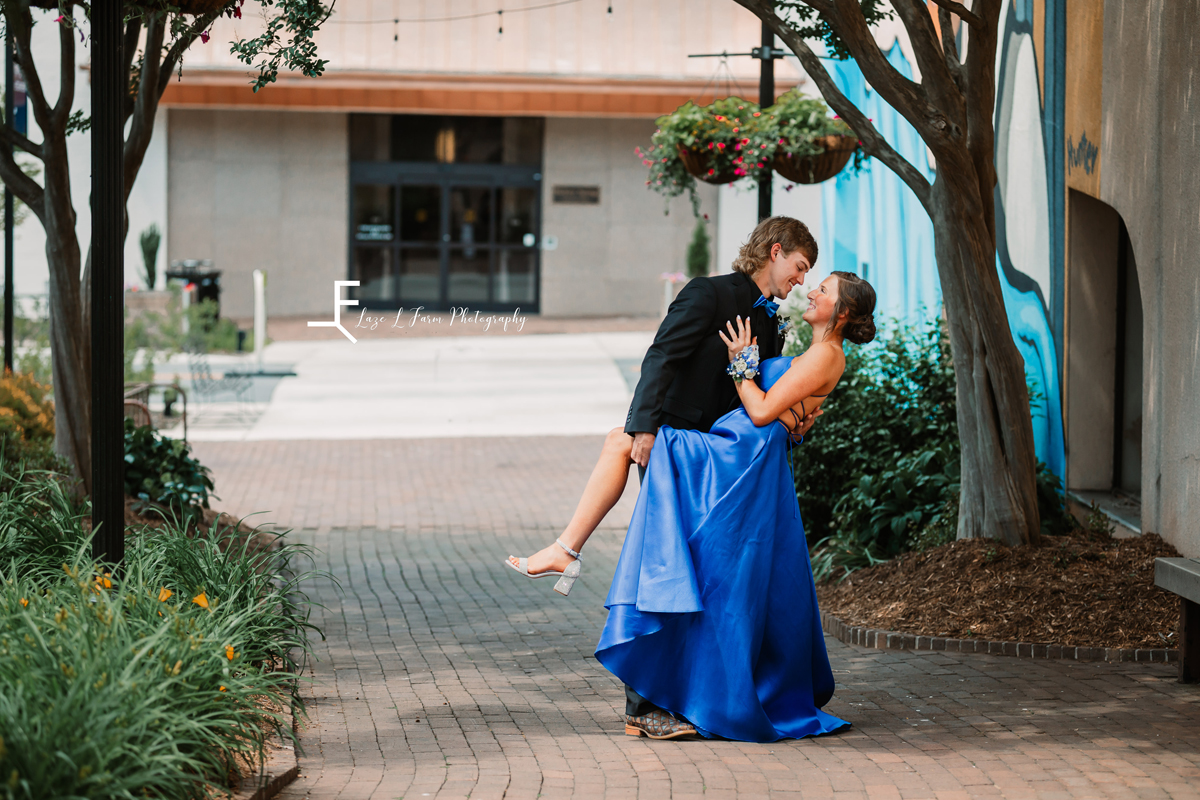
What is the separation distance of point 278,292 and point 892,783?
24.6 metres

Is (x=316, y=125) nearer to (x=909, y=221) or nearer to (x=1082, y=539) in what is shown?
(x=909, y=221)

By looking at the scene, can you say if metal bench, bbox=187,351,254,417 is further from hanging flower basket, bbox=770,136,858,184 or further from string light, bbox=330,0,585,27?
string light, bbox=330,0,585,27

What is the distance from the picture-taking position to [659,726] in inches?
192

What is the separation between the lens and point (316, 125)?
27188 millimetres

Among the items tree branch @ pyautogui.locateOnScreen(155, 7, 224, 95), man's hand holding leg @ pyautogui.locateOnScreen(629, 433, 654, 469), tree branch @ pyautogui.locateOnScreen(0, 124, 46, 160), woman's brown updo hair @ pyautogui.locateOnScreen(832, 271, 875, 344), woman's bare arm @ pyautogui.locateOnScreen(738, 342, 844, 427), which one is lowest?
man's hand holding leg @ pyautogui.locateOnScreen(629, 433, 654, 469)

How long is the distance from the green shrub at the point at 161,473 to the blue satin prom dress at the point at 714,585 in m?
4.71

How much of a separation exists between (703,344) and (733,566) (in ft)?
2.66

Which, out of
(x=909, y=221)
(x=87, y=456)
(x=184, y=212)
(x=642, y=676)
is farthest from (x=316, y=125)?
(x=642, y=676)

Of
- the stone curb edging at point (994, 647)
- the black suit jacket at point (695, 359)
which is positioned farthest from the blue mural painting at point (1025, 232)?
the black suit jacket at point (695, 359)

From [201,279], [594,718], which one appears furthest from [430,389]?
[594,718]

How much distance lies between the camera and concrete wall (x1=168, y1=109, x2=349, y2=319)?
2688 centimetres

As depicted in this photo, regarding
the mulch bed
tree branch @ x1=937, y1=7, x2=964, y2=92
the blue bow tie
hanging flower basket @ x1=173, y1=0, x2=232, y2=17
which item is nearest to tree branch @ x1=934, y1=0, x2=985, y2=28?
tree branch @ x1=937, y1=7, x2=964, y2=92

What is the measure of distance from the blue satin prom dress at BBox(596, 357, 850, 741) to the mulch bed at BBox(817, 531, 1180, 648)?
183 centimetres

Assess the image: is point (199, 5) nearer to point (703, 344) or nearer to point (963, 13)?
point (703, 344)
